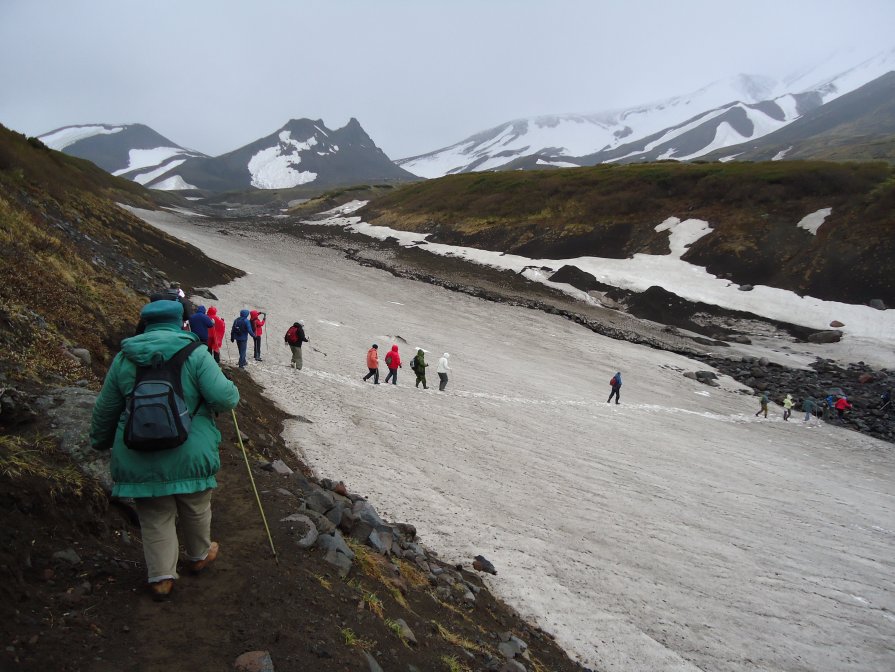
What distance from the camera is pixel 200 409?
4492mm

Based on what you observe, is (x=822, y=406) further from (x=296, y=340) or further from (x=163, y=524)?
(x=163, y=524)

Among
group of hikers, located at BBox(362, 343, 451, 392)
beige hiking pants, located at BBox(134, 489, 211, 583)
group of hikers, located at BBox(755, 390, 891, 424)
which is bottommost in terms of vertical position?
group of hikers, located at BBox(755, 390, 891, 424)

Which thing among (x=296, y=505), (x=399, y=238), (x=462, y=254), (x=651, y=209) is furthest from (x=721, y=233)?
(x=296, y=505)

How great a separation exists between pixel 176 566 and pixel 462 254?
54.8 meters

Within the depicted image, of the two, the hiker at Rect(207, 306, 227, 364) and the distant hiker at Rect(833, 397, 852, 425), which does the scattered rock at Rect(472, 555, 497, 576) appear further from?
the distant hiker at Rect(833, 397, 852, 425)

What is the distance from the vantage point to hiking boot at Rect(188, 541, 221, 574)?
188 inches

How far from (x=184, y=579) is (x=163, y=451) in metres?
1.32

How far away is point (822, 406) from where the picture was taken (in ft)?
87.9

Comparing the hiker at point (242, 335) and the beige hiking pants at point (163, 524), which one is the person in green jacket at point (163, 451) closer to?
the beige hiking pants at point (163, 524)

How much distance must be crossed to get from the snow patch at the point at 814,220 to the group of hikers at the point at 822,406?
85.1ft

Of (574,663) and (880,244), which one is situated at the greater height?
(880,244)

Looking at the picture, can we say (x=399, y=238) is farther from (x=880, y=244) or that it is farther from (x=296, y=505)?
(x=296, y=505)

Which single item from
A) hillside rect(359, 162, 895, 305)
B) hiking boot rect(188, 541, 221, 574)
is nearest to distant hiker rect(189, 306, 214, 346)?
hiking boot rect(188, 541, 221, 574)

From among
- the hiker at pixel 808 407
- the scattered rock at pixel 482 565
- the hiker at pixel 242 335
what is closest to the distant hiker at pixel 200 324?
the hiker at pixel 242 335
